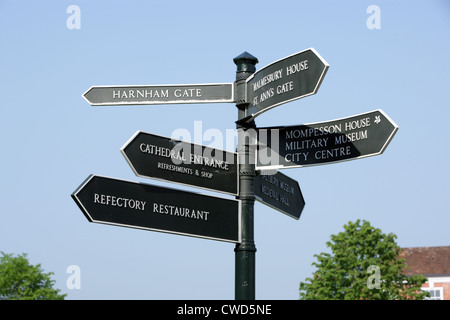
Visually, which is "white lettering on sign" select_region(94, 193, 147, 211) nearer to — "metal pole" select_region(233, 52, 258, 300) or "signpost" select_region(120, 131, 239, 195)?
"signpost" select_region(120, 131, 239, 195)

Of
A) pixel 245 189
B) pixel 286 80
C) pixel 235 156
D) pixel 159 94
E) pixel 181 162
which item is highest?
pixel 159 94

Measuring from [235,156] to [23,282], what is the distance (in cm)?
3290

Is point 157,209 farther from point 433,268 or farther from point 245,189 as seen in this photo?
point 433,268

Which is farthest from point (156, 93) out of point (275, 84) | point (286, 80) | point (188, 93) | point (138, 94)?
point (286, 80)

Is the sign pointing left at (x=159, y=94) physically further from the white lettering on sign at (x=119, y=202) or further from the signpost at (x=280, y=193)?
the white lettering on sign at (x=119, y=202)

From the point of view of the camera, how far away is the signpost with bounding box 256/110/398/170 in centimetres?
579

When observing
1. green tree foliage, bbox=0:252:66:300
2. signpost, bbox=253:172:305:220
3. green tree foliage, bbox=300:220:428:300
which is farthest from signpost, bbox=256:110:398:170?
green tree foliage, bbox=0:252:66:300

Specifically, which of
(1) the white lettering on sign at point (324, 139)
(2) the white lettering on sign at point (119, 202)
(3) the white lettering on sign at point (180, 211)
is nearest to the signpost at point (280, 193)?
(1) the white lettering on sign at point (324, 139)

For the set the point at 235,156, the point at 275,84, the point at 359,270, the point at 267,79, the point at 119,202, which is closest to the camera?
the point at 119,202

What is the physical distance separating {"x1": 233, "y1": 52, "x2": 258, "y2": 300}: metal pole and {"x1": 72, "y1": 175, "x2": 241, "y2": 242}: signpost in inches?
3.7

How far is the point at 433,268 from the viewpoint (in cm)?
5009

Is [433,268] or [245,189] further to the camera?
[433,268]

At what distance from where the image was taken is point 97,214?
5.50 metres

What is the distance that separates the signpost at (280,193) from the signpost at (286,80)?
73 cm
